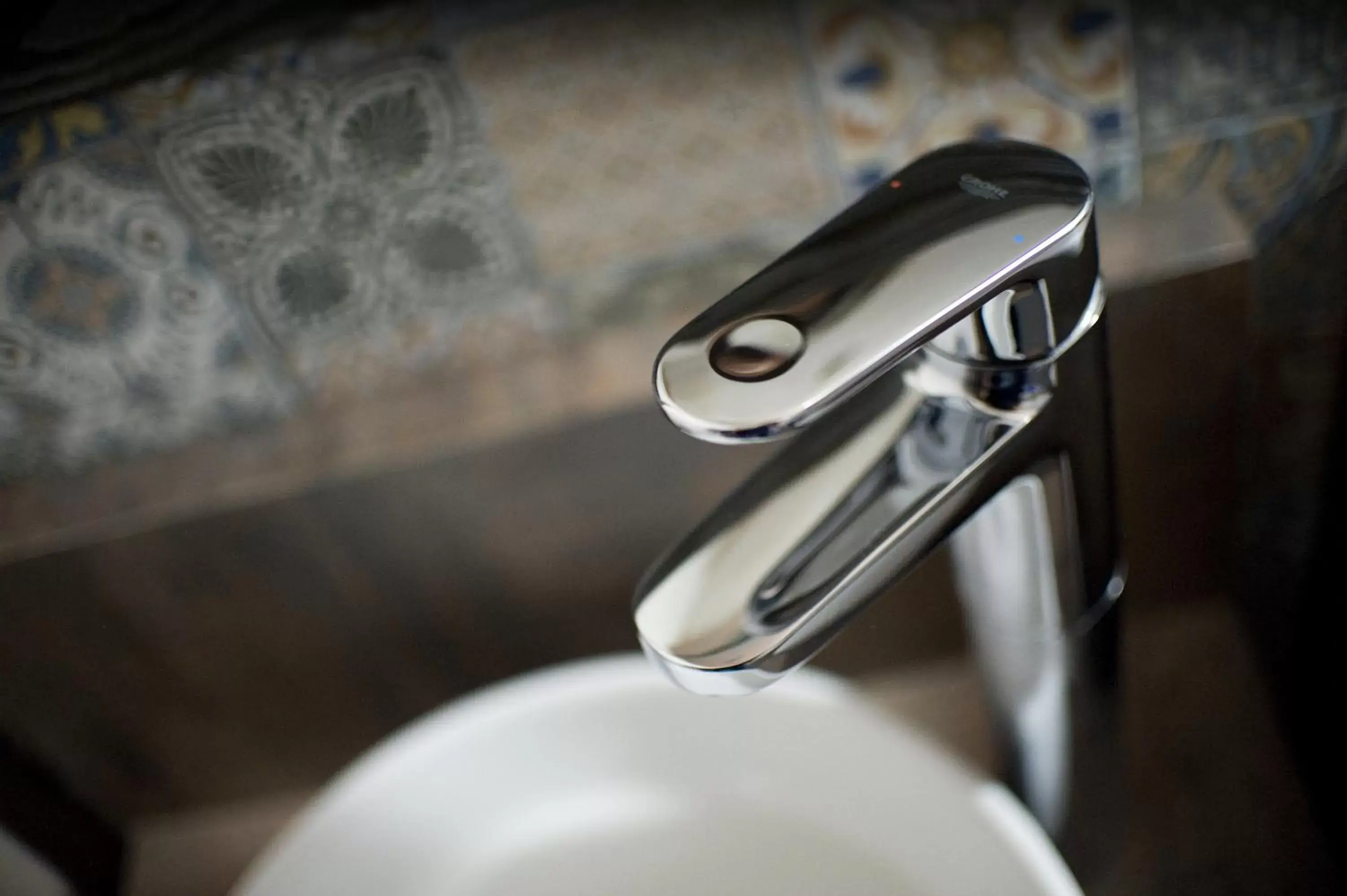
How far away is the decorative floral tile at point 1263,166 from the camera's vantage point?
0.43 meters

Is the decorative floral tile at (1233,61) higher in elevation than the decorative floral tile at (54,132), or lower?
lower

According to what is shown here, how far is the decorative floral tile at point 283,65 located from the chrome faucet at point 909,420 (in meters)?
0.18

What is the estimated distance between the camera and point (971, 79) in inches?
16.7

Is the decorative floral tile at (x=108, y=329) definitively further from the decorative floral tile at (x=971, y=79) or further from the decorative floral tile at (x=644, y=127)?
the decorative floral tile at (x=971, y=79)

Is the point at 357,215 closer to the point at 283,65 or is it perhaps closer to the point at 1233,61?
the point at 283,65

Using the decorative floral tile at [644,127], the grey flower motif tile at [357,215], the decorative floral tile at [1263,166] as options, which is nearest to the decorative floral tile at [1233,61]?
the decorative floral tile at [1263,166]

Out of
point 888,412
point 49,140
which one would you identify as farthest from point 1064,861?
point 49,140

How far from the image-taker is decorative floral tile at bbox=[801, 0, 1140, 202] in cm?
41

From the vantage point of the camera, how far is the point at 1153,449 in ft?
1.61

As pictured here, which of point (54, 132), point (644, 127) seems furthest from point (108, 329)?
point (644, 127)

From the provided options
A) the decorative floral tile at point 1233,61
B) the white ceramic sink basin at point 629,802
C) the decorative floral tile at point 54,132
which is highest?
the decorative floral tile at point 54,132

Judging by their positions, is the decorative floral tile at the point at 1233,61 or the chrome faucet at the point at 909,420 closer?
the chrome faucet at the point at 909,420

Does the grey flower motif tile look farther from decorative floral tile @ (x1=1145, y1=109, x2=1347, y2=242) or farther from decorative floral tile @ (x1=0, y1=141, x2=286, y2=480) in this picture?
decorative floral tile @ (x1=1145, y1=109, x2=1347, y2=242)

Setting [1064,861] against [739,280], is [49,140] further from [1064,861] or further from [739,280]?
[1064,861]
